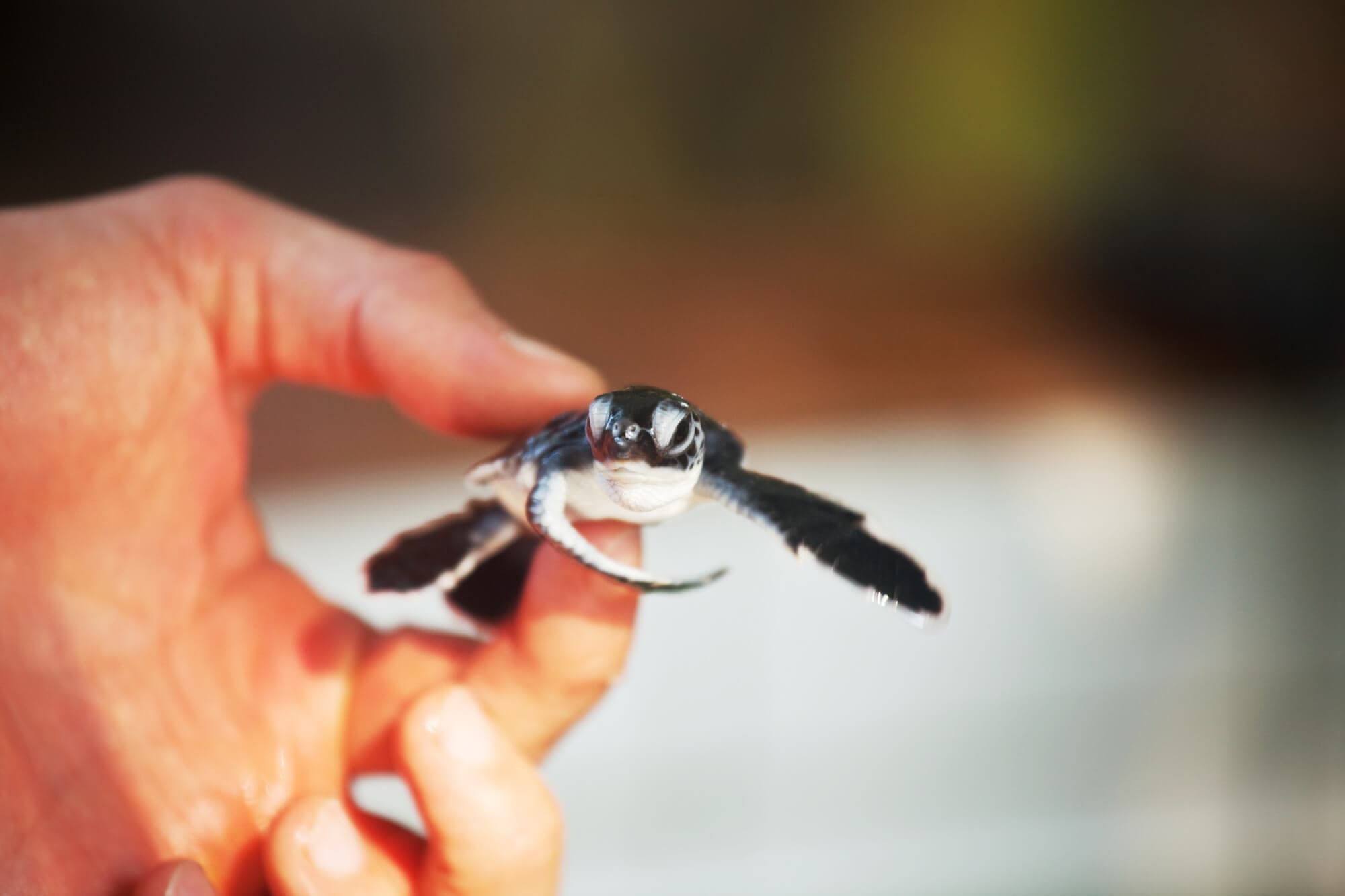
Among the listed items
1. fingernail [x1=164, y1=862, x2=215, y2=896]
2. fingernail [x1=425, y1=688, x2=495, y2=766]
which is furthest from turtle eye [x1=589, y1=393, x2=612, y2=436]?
fingernail [x1=164, y1=862, x2=215, y2=896]

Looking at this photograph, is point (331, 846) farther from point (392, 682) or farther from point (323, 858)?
point (392, 682)

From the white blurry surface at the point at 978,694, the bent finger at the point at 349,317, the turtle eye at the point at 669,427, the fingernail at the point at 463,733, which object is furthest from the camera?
the white blurry surface at the point at 978,694

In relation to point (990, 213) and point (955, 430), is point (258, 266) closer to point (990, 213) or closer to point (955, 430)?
point (955, 430)

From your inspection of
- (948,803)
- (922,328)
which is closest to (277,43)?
(922,328)

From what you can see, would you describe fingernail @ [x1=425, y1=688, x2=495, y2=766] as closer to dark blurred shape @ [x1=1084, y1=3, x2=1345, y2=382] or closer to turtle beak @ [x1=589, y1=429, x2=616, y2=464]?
turtle beak @ [x1=589, y1=429, x2=616, y2=464]

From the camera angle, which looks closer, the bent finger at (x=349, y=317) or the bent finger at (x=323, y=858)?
the bent finger at (x=323, y=858)

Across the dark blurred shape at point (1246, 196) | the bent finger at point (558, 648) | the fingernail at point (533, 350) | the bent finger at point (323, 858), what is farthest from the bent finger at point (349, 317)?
the dark blurred shape at point (1246, 196)

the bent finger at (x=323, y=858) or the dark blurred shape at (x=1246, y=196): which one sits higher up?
the dark blurred shape at (x=1246, y=196)

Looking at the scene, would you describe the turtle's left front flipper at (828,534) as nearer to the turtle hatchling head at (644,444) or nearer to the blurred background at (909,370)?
the turtle hatchling head at (644,444)
